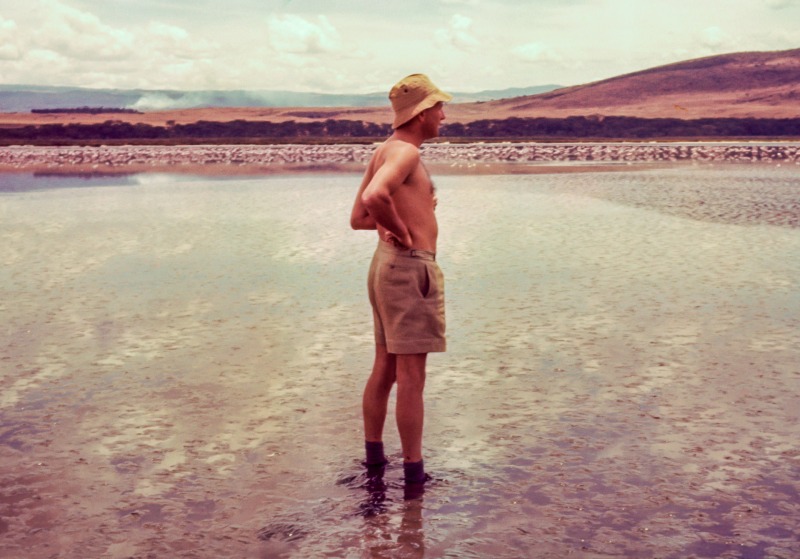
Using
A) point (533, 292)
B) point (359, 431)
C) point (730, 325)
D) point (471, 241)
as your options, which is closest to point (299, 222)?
point (471, 241)

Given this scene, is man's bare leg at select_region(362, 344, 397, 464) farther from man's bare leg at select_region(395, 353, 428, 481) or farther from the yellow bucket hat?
the yellow bucket hat

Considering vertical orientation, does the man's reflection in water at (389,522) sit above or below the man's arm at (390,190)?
below

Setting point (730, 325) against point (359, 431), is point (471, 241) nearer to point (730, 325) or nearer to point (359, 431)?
point (730, 325)

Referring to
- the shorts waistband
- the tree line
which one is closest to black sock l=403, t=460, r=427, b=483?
the shorts waistband

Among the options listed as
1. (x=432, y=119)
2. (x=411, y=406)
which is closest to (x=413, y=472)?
(x=411, y=406)

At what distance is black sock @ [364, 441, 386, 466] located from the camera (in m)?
5.35

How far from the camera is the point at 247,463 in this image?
5469 millimetres

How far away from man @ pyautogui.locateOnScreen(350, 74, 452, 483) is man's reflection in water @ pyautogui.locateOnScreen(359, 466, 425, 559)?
0.15m

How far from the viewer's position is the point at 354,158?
46.3 meters

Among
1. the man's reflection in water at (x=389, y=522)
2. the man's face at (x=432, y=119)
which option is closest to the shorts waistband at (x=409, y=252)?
the man's face at (x=432, y=119)

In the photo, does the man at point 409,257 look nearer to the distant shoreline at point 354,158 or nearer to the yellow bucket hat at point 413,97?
the yellow bucket hat at point 413,97

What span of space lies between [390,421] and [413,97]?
2072 millimetres

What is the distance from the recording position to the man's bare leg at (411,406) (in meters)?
5.04

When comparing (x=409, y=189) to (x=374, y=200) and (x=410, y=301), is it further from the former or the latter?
(x=410, y=301)
